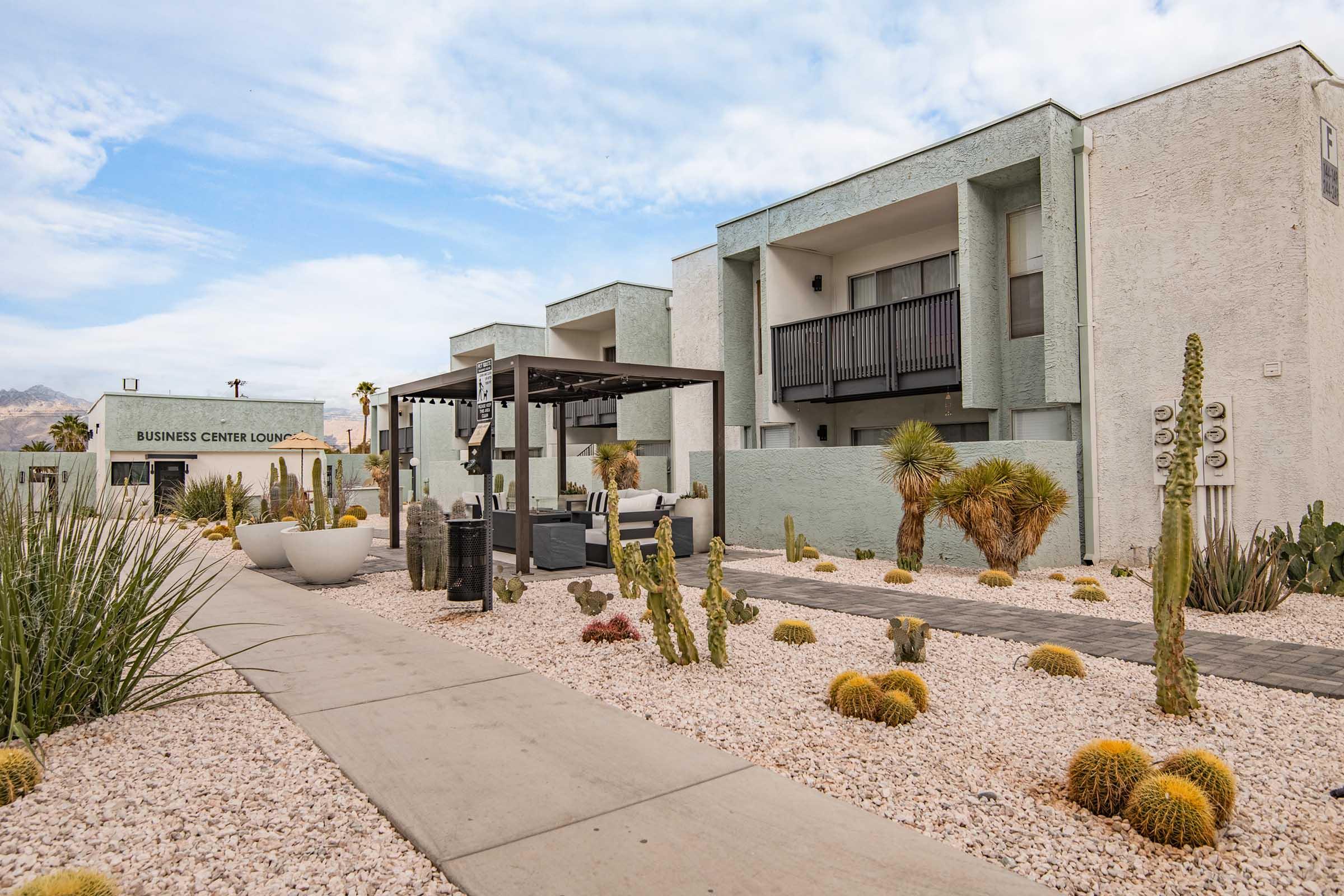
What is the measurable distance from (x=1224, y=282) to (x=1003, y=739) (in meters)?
8.91

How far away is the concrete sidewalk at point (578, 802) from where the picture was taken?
2.81m

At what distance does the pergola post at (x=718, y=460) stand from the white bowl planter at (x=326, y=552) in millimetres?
5321

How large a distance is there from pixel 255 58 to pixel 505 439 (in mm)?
19810

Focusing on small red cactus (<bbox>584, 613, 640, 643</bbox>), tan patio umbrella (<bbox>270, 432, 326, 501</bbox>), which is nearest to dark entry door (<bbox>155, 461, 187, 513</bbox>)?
tan patio umbrella (<bbox>270, 432, 326, 501</bbox>)

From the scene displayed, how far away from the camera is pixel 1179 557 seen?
4.28 m

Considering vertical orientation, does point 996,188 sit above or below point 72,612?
above

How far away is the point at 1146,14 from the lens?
37.2ft

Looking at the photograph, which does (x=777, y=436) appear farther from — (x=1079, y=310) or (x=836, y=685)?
(x=836, y=685)

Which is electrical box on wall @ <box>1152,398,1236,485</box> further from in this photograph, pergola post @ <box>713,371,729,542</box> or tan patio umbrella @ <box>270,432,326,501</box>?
tan patio umbrella @ <box>270,432,326,501</box>

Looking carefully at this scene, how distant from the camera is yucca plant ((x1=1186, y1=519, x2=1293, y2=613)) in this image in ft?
24.3

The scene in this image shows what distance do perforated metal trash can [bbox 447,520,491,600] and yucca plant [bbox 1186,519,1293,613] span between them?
698cm

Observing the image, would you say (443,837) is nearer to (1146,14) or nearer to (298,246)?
(1146,14)

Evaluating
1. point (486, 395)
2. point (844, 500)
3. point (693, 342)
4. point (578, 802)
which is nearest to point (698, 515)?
point (844, 500)

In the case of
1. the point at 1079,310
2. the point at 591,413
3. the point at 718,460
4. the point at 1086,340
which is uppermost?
the point at 1079,310
